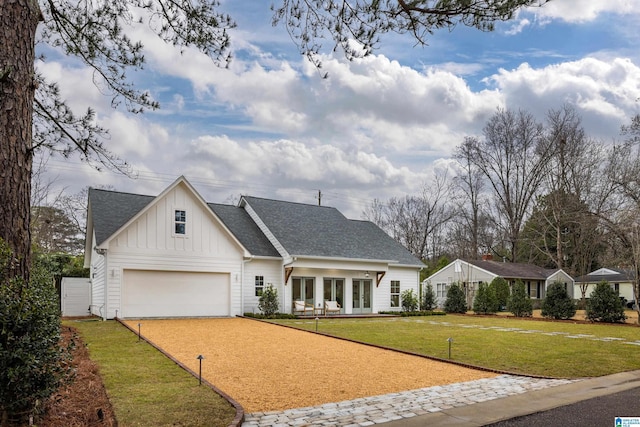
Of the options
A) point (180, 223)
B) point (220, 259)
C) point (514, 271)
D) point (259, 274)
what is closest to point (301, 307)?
point (259, 274)

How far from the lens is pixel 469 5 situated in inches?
256

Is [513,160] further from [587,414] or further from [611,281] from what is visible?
[587,414]

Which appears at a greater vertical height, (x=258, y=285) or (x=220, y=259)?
(x=220, y=259)

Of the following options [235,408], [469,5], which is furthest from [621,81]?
[235,408]

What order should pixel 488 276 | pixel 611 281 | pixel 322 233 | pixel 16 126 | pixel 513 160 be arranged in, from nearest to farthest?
pixel 16 126
pixel 322 233
pixel 488 276
pixel 611 281
pixel 513 160

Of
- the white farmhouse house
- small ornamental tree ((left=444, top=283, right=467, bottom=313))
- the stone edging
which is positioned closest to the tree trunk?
the stone edging

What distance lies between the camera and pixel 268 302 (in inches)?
790

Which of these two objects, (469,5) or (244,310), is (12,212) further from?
(244,310)

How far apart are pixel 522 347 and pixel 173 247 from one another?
13.0 metres

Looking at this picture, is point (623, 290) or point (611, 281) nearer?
point (611, 281)

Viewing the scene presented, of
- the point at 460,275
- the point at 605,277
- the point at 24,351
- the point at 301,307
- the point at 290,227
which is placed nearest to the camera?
the point at 24,351

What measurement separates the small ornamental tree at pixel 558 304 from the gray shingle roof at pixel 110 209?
1874cm

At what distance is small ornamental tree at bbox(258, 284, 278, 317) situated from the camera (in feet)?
65.7

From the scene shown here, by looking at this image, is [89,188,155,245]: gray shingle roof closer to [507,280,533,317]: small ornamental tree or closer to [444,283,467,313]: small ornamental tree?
[444,283,467,313]: small ornamental tree
